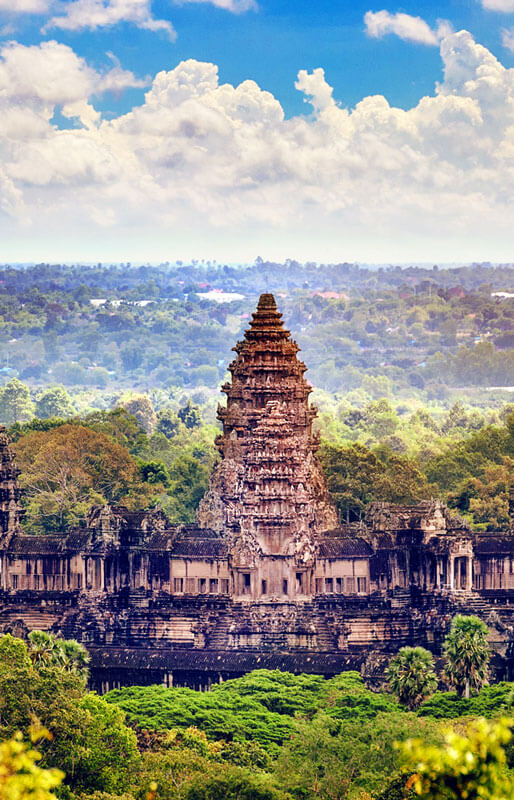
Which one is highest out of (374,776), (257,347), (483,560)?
(257,347)

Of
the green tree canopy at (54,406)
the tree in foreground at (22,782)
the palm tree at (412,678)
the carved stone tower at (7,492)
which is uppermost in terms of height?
the green tree canopy at (54,406)

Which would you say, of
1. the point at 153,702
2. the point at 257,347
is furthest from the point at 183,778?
the point at 257,347

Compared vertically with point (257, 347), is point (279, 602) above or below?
below

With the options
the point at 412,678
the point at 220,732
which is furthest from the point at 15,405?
the point at 220,732

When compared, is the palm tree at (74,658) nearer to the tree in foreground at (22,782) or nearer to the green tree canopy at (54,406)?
the tree in foreground at (22,782)

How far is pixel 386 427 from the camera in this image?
14375 centimetres

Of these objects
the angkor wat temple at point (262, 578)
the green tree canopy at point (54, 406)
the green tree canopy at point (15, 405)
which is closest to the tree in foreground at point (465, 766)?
the angkor wat temple at point (262, 578)

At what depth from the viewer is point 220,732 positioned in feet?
182

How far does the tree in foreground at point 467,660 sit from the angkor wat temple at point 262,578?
24.6ft

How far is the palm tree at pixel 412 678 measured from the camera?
58.6m

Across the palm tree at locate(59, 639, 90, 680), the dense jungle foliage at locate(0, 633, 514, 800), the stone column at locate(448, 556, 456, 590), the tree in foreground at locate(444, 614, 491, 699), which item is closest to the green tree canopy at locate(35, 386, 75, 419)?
the stone column at locate(448, 556, 456, 590)

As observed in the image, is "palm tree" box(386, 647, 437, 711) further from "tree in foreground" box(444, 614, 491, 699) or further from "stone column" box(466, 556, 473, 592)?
"stone column" box(466, 556, 473, 592)

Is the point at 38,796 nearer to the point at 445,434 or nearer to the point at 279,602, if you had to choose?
the point at 279,602

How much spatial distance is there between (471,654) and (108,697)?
1158cm
